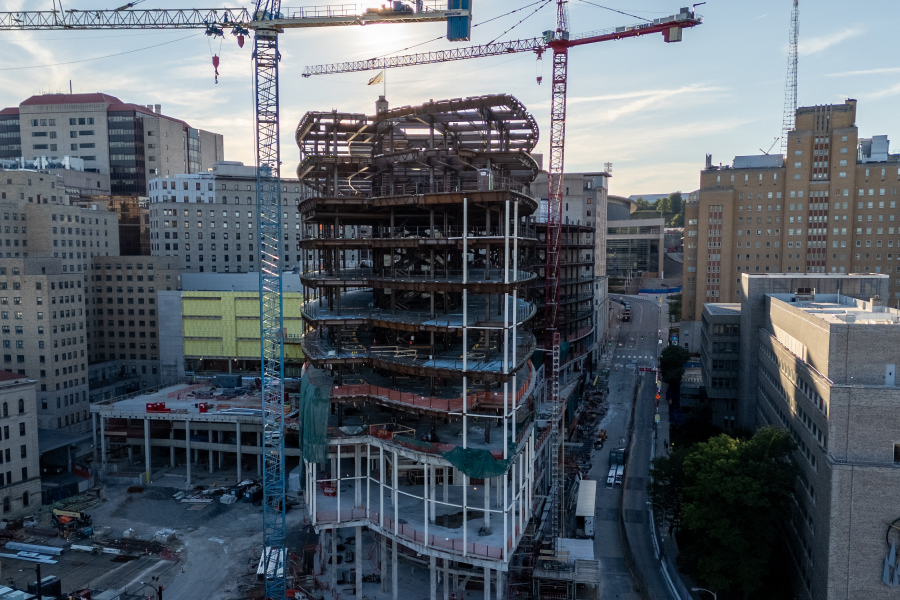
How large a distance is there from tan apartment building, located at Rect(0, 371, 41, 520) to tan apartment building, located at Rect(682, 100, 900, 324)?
110232 mm

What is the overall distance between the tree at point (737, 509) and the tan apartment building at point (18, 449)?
6171cm

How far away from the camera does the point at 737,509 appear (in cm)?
4316

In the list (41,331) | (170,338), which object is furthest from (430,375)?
(170,338)

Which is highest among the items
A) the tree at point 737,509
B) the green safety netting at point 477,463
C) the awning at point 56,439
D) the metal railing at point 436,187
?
the metal railing at point 436,187

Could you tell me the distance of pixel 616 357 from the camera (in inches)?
5153

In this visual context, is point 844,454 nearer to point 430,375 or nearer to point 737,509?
point 737,509

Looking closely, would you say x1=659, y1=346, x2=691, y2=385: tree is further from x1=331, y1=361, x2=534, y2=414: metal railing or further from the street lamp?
the street lamp

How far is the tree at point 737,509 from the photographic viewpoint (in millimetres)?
41812

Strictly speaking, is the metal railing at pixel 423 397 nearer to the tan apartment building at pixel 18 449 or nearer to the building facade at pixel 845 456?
the building facade at pixel 845 456

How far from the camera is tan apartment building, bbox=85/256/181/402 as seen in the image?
104 meters

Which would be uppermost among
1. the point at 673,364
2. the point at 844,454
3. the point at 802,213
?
the point at 802,213

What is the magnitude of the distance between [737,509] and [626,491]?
19.2 m

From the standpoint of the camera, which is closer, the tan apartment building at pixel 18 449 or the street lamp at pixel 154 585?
the street lamp at pixel 154 585

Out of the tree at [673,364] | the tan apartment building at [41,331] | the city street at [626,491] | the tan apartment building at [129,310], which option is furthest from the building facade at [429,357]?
the tan apartment building at [129,310]
